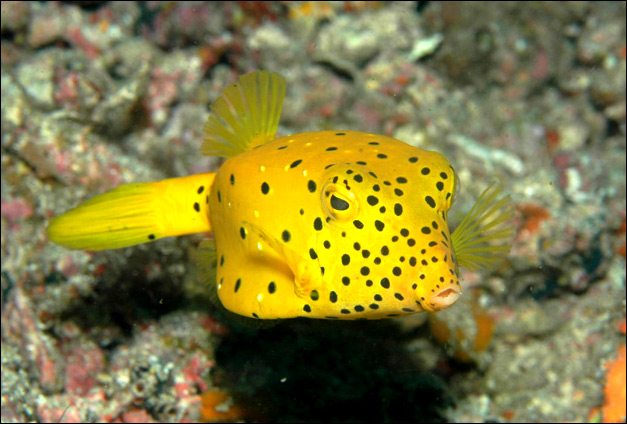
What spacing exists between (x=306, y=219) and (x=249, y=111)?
105cm

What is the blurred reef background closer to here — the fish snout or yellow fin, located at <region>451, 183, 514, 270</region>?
yellow fin, located at <region>451, 183, 514, 270</region>

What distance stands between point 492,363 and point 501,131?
2078 millimetres

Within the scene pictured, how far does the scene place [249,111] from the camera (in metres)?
3.52

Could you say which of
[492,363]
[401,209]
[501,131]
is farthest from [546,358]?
[401,209]

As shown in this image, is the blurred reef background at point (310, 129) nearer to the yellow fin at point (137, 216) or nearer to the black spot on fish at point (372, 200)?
the yellow fin at point (137, 216)

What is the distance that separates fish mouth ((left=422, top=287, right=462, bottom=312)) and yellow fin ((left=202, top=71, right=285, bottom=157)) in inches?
60.6

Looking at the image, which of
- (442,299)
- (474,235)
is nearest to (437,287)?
(442,299)

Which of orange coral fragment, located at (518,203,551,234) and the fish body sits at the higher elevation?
the fish body

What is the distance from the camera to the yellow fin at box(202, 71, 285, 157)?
139 inches

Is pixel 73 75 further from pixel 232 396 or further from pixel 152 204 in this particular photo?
pixel 232 396

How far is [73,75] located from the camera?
195 inches

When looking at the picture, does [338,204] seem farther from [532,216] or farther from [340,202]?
[532,216]

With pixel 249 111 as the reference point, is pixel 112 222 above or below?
below

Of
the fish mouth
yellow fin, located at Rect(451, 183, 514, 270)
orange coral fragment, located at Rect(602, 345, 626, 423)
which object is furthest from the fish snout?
orange coral fragment, located at Rect(602, 345, 626, 423)
